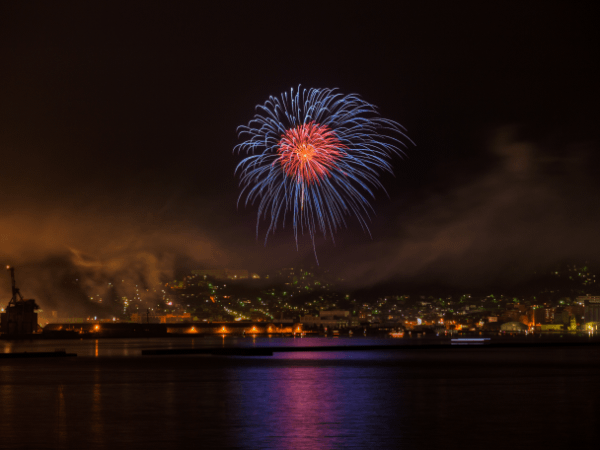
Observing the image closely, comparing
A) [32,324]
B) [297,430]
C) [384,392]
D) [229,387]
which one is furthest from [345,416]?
[32,324]

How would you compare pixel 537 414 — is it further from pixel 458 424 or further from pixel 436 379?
pixel 436 379

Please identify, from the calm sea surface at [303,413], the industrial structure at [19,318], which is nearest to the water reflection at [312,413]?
the calm sea surface at [303,413]

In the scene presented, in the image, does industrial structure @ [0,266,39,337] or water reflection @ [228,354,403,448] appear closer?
water reflection @ [228,354,403,448]

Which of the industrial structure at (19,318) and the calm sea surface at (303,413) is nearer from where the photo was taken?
the calm sea surface at (303,413)

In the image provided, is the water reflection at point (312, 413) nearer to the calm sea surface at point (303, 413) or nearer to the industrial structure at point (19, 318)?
the calm sea surface at point (303, 413)

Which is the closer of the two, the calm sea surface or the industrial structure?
the calm sea surface

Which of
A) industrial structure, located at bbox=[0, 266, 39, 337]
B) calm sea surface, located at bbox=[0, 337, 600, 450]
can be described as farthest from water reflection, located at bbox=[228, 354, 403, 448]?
industrial structure, located at bbox=[0, 266, 39, 337]

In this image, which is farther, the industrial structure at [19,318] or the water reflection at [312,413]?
the industrial structure at [19,318]

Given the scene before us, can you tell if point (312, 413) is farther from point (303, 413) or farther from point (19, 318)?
point (19, 318)

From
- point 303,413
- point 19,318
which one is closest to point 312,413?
point 303,413

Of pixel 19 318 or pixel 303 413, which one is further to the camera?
pixel 19 318

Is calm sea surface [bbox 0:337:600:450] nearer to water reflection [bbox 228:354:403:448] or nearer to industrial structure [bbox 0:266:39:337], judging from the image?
water reflection [bbox 228:354:403:448]
